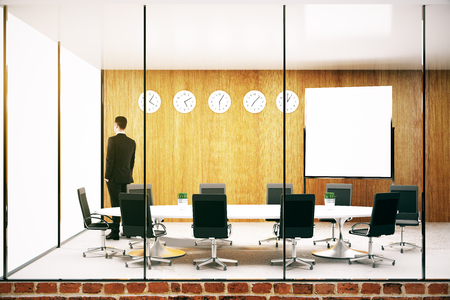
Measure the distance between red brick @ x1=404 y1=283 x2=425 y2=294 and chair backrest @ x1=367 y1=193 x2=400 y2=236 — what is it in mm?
923

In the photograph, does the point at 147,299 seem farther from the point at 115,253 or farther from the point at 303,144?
the point at 303,144

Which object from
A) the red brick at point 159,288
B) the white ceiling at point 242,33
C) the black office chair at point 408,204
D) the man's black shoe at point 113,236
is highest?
the white ceiling at point 242,33

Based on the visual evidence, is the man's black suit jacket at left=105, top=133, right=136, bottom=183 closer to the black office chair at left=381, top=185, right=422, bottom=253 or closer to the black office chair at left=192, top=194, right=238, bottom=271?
the black office chair at left=192, top=194, right=238, bottom=271

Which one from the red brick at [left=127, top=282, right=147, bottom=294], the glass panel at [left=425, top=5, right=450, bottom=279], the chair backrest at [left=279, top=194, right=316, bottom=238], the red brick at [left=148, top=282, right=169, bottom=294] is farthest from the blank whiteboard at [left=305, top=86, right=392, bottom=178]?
the red brick at [left=127, top=282, right=147, bottom=294]

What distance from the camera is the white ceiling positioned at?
14.8 ft

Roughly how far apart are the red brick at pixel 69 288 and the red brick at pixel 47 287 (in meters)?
0.06

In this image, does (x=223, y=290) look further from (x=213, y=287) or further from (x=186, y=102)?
(x=186, y=102)

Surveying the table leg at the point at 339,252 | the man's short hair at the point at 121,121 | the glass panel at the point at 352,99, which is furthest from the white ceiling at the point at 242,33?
the table leg at the point at 339,252

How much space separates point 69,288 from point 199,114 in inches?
200

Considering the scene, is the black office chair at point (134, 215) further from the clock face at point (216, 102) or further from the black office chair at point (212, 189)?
the clock face at point (216, 102)

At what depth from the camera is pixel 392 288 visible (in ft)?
12.5

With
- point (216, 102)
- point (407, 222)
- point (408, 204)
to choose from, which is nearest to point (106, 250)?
point (216, 102)

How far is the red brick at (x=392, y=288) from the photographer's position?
12.5ft

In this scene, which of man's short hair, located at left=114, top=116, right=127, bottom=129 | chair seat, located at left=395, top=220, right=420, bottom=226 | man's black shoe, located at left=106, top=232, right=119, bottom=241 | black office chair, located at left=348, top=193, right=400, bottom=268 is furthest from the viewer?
man's black shoe, located at left=106, top=232, right=119, bottom=241
